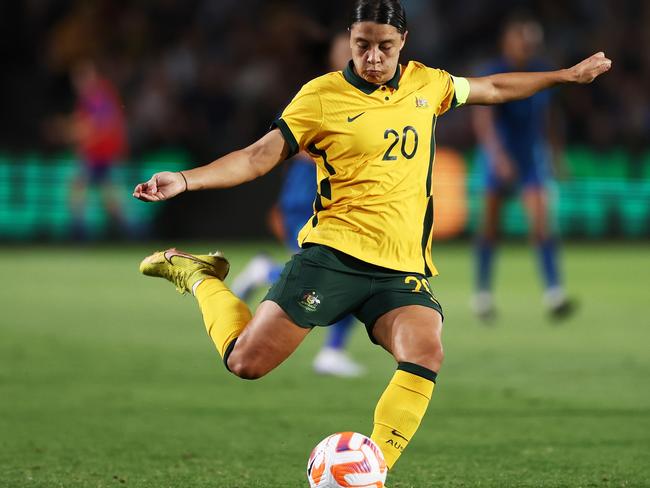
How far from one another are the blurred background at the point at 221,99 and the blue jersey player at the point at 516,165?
5641 millimetres

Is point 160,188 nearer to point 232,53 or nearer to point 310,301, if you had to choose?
point 310,301

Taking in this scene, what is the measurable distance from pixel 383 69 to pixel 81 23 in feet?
49.6

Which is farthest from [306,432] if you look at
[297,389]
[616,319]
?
[616,319]

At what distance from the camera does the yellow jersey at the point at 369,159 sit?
5.05 m

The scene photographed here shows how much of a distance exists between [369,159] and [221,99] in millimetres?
14341

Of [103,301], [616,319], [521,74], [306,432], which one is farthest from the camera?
[103,301]

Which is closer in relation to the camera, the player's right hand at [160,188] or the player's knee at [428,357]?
the player's right hand at [160,188]

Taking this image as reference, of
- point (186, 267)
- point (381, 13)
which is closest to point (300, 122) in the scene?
point (381, 13)

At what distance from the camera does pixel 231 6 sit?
795 inches

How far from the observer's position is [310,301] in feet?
16.7

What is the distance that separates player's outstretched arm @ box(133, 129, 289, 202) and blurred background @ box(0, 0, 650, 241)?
479 inches

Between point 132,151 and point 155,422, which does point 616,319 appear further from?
point 132,151

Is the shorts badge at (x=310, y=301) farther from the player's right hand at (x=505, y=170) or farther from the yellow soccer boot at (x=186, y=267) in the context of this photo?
the player's right hand at (x=505, y=170)

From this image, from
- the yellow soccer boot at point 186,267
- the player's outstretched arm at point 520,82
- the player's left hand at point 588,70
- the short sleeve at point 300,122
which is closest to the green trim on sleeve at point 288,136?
the short sleeve at point 300,122
